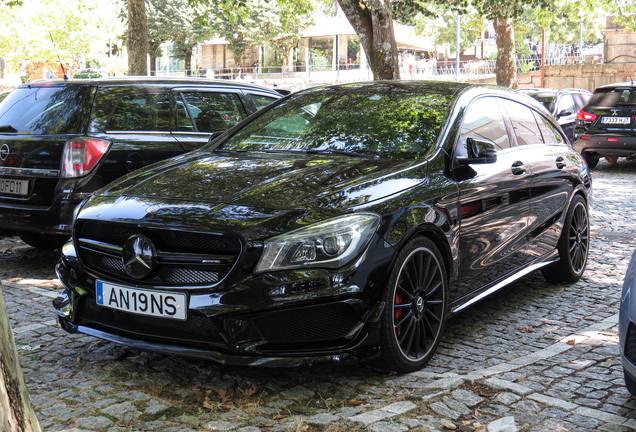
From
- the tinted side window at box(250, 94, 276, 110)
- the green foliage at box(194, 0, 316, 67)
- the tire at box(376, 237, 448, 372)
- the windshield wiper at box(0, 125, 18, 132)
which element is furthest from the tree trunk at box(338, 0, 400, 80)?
the green foliage at box(194, 0, 316, 67)

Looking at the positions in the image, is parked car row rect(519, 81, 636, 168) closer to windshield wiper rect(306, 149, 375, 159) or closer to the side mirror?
the side mirror

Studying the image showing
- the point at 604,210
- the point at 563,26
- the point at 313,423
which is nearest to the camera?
the point at 313,423

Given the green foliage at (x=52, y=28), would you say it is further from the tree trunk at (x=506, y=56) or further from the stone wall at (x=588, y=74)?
the tree trunk at (x=506, y=56)

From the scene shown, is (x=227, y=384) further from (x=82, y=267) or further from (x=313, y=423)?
(x=82, y=267)

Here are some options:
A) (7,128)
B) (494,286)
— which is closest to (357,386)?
(494,286)

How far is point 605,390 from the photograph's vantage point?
381cm

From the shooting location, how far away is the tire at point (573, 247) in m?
6.03

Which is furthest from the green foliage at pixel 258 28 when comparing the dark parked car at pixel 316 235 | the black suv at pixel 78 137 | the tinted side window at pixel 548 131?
the dark parked car at pixel 316 235

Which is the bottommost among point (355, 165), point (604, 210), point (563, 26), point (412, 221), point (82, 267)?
point (604, 210)

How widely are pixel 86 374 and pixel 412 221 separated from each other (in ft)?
6.45

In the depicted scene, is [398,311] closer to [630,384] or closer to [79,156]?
[630,384]

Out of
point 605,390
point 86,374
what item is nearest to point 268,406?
point 86,374

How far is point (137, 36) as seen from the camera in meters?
15.4

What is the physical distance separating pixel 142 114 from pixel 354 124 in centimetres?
276
